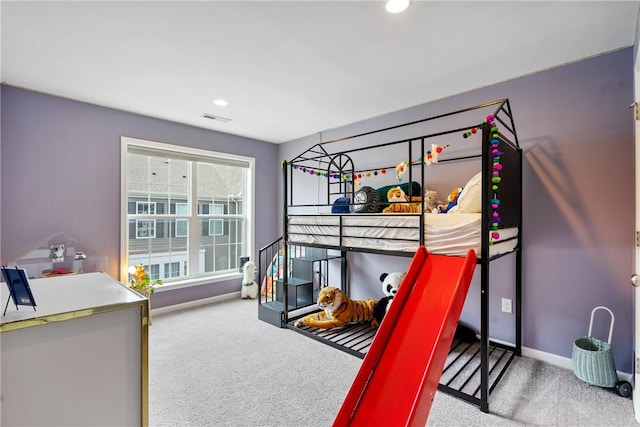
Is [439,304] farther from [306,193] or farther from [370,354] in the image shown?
[306,193]

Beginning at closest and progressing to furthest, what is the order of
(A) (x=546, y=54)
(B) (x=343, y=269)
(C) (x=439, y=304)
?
(C) (x=439, y=304) → (A) (x=546, y=54) → (B) (x=343, y=269)

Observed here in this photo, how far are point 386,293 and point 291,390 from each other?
1.39 m

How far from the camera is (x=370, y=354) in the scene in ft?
5.35

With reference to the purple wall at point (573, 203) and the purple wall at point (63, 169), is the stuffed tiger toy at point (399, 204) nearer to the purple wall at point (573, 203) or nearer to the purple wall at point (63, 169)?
the purple wall at point (573, 203)

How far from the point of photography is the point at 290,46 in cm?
212

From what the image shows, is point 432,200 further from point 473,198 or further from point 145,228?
point 145,228

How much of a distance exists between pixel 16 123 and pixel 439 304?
3.76 m

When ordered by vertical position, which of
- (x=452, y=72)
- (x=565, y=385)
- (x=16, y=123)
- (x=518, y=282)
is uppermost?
(x=452, y=72)

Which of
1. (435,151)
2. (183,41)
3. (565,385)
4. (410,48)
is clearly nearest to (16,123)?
(183,41)

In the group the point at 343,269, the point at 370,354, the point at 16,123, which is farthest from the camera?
the point at 343,269

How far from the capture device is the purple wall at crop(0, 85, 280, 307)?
2.72 meters

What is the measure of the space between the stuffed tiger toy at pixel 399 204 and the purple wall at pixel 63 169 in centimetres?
269

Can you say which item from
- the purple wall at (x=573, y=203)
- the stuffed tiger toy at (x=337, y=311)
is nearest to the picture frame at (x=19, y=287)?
the stuffed tiger toy at (x=337, y=311)

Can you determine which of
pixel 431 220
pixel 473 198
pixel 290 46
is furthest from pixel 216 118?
pixel 473 198
